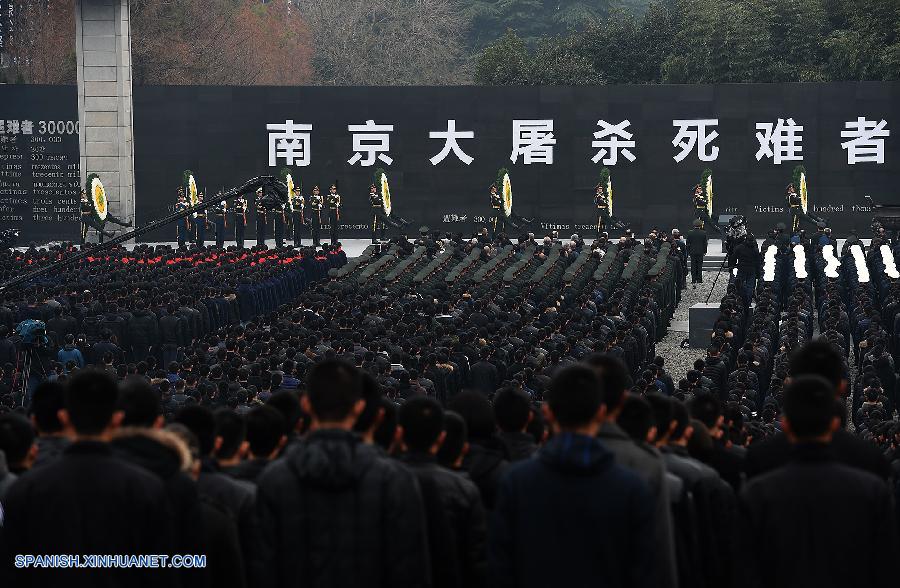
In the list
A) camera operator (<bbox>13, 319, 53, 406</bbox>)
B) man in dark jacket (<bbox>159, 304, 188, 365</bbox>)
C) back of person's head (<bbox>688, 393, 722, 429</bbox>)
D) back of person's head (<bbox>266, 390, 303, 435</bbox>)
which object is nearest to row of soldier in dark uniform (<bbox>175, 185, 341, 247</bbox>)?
man in dark jacket (<bbox>159, 304, 188, 365</bbox>)

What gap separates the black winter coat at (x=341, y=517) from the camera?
6.02 meters

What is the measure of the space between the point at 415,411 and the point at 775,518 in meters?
1.46

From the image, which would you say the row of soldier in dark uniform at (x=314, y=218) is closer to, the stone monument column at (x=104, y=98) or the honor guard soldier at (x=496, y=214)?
the honor guard soldier at (x=496, y=214)

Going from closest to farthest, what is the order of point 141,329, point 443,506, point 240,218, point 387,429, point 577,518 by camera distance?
point 577,518 → point 443,506 → point 387,429 → point 141,329 → point 240,218

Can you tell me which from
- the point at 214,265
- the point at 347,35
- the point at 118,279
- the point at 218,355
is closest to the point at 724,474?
the point at 218,355

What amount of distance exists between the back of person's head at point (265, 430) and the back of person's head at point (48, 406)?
0.80m

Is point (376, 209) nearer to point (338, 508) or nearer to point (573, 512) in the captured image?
point (338, 508)

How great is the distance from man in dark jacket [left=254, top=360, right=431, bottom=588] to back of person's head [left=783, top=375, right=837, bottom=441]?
138 centimetres

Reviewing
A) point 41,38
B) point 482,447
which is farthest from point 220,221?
point 482,447

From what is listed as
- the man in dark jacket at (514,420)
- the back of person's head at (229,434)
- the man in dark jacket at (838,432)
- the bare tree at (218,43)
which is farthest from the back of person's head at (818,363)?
the bare tree at (218,43)

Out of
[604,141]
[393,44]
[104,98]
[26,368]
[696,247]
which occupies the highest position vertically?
[393,44]

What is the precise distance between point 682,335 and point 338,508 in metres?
23.1

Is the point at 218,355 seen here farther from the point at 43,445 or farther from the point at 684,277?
the point at 684,277

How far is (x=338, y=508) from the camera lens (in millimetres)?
6062
